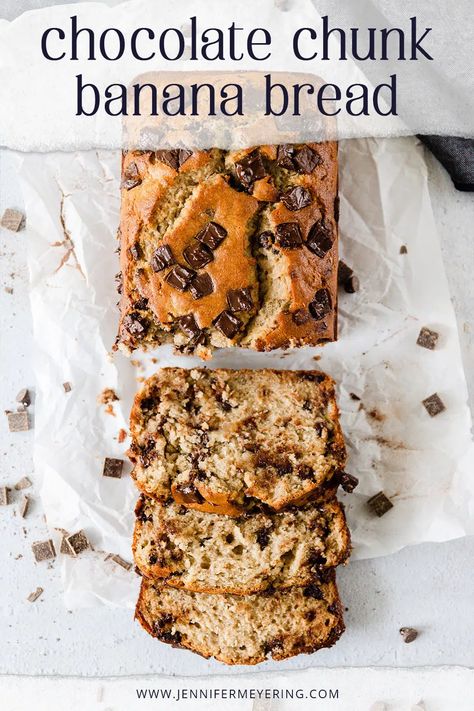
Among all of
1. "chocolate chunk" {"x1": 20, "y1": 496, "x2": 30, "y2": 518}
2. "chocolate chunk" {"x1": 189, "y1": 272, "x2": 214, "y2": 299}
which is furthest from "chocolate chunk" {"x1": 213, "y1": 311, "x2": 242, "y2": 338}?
"chocolate chunk" {"x1": 20, "y1": 496, "x2": 30, "y2": 518}

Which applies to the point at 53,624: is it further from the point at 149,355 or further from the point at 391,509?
the point at 391,509

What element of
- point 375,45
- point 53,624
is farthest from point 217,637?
point 375,45

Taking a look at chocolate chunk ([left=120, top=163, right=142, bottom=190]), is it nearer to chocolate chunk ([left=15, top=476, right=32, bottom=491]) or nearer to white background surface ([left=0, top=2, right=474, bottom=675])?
white background surface ([left=0, top=2, right=474, bottom=675])

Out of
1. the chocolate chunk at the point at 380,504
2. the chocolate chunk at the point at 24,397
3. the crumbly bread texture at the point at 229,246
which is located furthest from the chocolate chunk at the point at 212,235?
the chocolate chunk at the point at 380,504

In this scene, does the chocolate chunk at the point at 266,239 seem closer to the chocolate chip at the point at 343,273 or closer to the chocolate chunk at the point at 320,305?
the chocolate chunk at the point at 320,305

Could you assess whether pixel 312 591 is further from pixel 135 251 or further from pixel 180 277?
pixel 135 251

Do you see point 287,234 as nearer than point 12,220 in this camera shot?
Yes

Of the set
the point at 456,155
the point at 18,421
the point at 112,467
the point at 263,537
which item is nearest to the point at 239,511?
the point at 263,537
